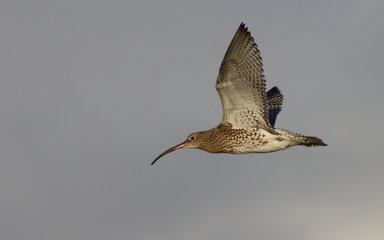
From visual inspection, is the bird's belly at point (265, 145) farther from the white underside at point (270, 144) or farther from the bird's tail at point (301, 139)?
the bird's tail at point (301, 139)

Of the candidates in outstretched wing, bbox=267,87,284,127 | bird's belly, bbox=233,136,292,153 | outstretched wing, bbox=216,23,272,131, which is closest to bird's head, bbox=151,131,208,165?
outstretched wing, bbox=216,23,272,131

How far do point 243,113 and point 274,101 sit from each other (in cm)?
563

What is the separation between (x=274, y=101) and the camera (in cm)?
3319

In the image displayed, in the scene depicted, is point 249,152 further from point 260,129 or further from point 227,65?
point 227,65

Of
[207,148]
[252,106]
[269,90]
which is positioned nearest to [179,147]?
[207,148]

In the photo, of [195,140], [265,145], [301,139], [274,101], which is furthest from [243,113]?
[274,101]

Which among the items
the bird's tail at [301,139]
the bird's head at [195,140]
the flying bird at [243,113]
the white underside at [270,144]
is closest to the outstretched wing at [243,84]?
the flying bird at [243,113]

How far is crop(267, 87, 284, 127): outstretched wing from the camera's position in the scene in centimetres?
3248

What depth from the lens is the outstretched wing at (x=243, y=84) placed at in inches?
1039

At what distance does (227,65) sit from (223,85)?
22.4 inches

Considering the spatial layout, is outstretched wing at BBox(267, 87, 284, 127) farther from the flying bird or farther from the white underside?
the white underside

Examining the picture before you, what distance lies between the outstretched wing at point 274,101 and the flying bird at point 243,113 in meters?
3.99

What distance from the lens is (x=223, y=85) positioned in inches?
1049

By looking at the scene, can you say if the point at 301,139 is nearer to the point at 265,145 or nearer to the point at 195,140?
the point at 265,145
